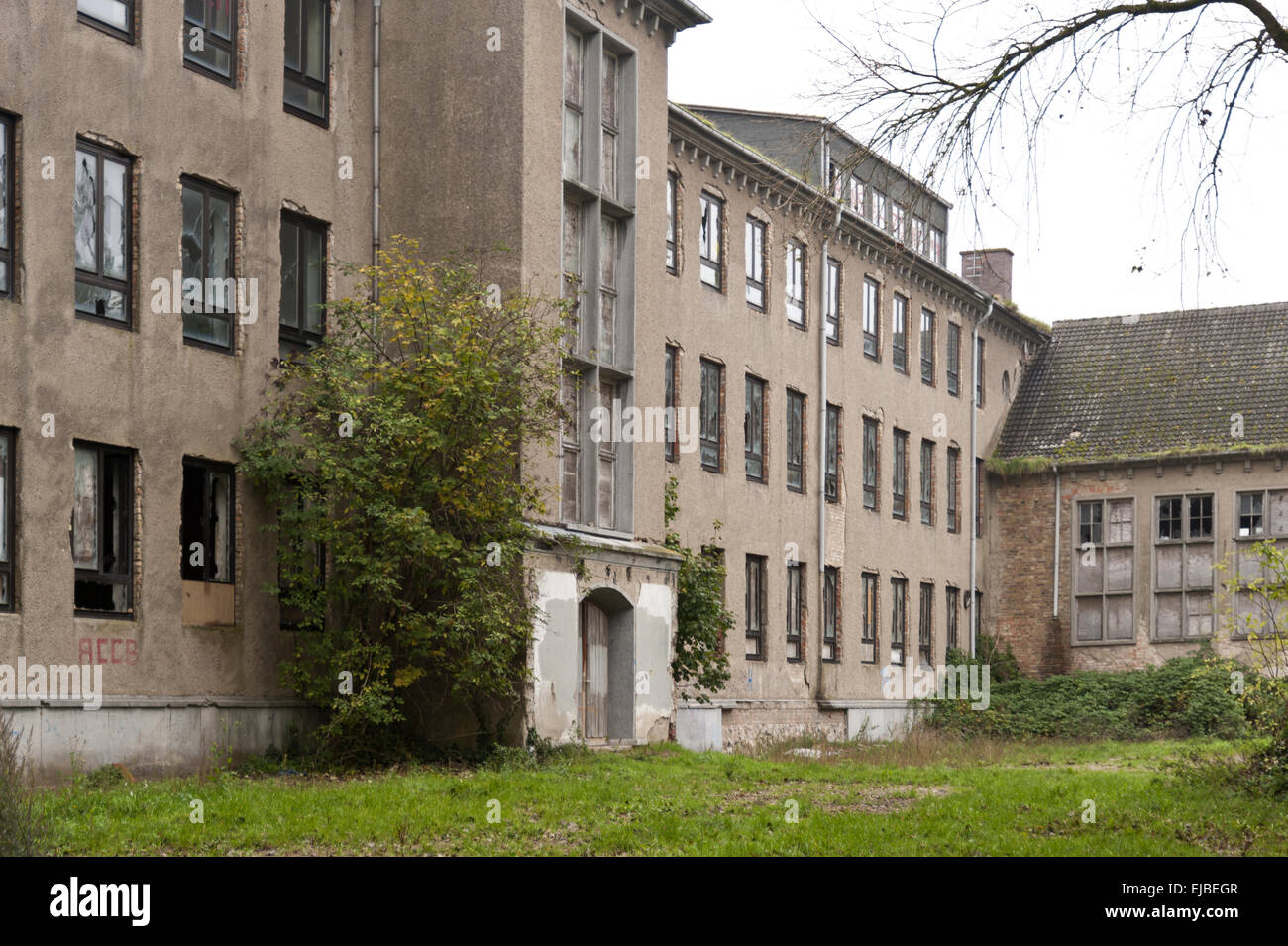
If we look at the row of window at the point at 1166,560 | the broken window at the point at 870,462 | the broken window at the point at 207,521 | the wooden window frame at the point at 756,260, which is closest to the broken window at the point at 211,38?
the broken window at the point at 207,521

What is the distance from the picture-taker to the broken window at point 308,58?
21.5 m

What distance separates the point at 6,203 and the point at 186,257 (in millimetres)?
2642

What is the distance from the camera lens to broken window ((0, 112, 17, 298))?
56.5 ft

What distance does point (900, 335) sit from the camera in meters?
38.3

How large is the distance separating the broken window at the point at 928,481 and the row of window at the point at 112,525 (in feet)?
75.9

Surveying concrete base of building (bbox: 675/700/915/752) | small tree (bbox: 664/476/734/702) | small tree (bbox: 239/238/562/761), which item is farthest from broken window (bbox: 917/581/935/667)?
small tree (bbox: 239/238/562/761)

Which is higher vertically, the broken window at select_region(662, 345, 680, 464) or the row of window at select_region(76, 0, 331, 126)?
the row of window at select_region(76, 0, 331, 126)

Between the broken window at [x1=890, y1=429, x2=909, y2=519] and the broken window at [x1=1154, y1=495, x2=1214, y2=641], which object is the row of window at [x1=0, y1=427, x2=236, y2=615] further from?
the broken window at [x1=1154, y1=495, x2=1214, y2=641]

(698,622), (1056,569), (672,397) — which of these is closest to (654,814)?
(698,622)

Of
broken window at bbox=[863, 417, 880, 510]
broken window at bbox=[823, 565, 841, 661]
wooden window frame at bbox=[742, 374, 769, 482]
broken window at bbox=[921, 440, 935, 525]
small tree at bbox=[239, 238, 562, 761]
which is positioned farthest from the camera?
broken window at bbox=[921, 440, 935, 525]

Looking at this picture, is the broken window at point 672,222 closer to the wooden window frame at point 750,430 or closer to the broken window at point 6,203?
the wooden window frame at point 750,430

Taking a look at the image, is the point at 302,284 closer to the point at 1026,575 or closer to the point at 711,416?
the point at 711,416

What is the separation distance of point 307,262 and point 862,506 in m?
17.6

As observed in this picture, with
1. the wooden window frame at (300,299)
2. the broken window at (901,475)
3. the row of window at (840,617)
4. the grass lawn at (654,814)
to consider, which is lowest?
the grass lawn at (654,814)
